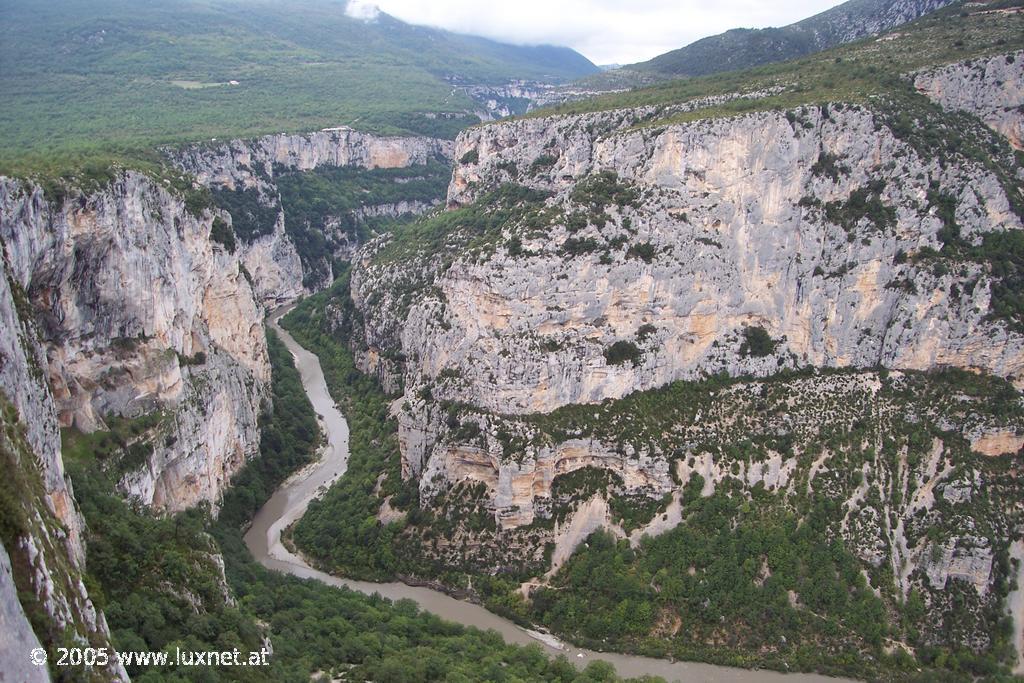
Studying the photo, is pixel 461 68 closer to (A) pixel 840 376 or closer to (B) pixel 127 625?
(A) pixel 840 376

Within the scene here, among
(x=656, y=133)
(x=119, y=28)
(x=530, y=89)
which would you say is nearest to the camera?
(x=656, y=133)

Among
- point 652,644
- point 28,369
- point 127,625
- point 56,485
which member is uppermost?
point 28,369

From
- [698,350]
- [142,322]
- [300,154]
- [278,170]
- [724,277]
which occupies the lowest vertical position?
[698,350]

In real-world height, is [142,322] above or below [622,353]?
above

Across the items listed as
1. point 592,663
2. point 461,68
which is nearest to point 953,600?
point 592,663

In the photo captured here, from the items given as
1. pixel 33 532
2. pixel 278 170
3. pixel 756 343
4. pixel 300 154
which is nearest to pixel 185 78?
pixel 300 154

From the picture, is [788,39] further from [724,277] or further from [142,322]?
[142,322]

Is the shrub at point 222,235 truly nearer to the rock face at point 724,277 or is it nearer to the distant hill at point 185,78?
the distant hill at point 185,78
